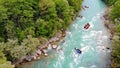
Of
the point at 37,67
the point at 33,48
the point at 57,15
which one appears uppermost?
the point at 57,15

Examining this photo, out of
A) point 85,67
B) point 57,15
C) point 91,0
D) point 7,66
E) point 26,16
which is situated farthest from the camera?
point 91,0

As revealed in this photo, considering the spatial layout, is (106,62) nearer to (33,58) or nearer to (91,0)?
(33,58)

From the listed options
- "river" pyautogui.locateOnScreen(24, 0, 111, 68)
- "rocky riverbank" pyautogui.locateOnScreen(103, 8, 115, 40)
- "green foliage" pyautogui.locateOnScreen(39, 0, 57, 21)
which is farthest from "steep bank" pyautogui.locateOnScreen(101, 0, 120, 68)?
"green foliage" pyautogui.locateOnScreen(39, 0, 57, 21)

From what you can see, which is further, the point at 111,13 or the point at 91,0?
the point at 91,0

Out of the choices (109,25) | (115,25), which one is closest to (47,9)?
(115,25)

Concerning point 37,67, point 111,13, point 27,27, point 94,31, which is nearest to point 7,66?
point 37,67

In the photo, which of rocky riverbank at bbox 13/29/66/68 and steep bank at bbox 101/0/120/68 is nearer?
steep bank at bbox 101/0/120/68

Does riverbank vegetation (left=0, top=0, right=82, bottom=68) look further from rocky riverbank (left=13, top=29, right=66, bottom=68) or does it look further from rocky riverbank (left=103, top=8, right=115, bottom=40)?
rocky riverbank (left=103, top=8, right=115, bottom=40)
